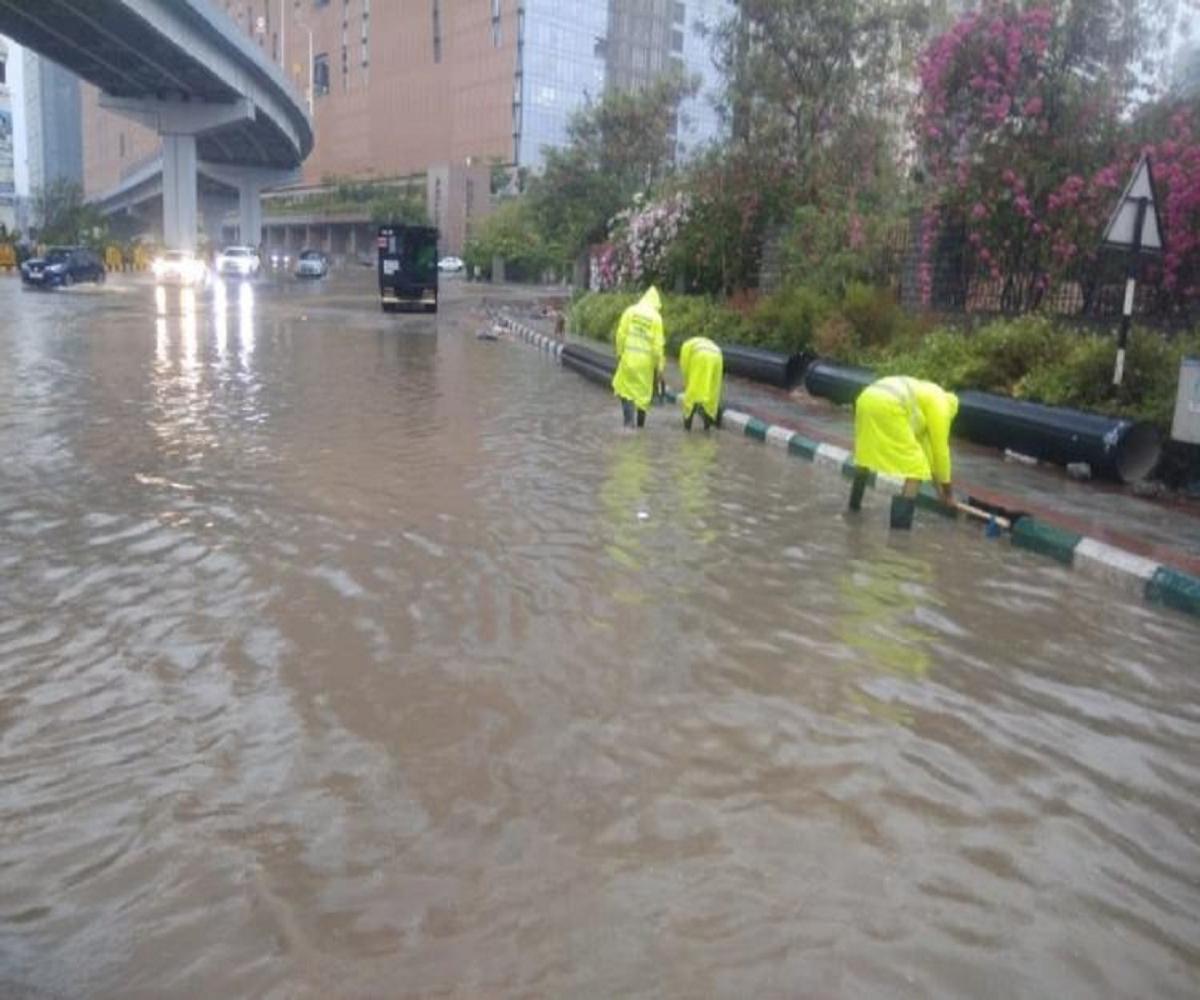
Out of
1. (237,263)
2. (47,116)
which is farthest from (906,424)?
(47,116)

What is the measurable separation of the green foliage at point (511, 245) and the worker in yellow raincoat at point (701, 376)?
61596 millimetres

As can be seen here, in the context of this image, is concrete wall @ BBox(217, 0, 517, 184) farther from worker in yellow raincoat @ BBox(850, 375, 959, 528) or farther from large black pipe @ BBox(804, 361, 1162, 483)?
worker in yellow raincoat @ BBox(850, 375, 959, 528)

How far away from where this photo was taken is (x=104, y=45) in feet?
153

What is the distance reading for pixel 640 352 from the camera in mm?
12367

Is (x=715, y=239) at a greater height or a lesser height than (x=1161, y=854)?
greater

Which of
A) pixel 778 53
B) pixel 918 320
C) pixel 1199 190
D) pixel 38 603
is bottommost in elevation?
pixel 38 603

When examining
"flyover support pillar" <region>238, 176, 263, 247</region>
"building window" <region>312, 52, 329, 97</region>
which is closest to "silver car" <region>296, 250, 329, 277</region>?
"flyover support pillar" <region>238, 176, 263, 247</region>

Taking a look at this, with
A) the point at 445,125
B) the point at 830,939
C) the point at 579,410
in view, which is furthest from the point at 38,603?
the point at 445,125

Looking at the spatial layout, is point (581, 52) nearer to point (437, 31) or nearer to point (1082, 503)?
point (437, 31)

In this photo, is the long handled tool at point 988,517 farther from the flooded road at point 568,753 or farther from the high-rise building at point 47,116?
the high-rise building at point 47,116

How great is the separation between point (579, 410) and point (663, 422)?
1.32 meters

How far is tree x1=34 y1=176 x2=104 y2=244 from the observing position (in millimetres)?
86438

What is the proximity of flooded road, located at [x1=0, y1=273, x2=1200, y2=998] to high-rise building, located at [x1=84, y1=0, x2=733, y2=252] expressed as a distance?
7549 cm

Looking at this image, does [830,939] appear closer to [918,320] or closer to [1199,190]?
[1199,190]
